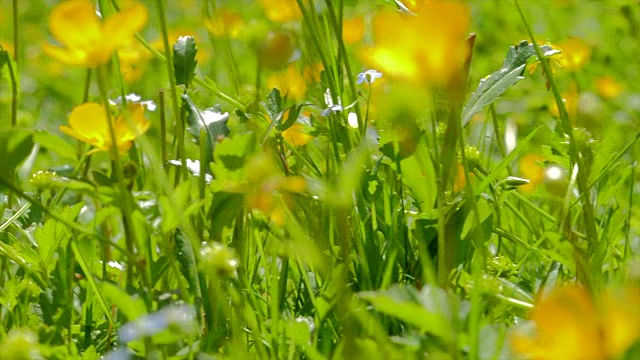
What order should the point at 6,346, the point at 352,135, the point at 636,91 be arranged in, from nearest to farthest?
1. the point at 6,346
2. the point at 352,135
3. the point at 636,91

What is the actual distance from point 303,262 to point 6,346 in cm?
40

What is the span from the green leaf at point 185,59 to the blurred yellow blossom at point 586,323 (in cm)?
68

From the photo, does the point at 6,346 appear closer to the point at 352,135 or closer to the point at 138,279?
the point at 138,279

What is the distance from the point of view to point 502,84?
0.98 metres

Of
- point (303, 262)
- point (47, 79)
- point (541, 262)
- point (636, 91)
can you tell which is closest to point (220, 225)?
point (303, 262)

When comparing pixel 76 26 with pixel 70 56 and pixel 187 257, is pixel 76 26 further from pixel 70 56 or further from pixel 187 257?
pixel 187 257

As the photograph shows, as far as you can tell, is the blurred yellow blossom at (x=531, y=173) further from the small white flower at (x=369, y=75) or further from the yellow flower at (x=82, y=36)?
the yellow flower at (x=82, y=36)

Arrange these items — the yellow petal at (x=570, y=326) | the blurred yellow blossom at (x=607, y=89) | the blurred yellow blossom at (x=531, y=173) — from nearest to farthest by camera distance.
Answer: the yellow petal at (x=570, y=326), the blurred yellow blossom at (x=531, y=173), the blurred yellow blossom at (x=607, y=89)

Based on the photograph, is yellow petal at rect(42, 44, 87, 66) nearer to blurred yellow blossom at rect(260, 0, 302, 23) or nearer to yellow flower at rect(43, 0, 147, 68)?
yellow flower at rect(43, 0, 147, 68)

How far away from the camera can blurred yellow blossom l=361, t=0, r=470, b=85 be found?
54 cm

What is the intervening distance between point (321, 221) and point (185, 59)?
26 centimetres

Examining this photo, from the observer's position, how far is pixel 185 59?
108cm

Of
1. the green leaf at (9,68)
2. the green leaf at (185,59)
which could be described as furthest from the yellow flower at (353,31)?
the green leaf at (9,68)

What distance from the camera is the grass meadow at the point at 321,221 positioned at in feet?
2.02
